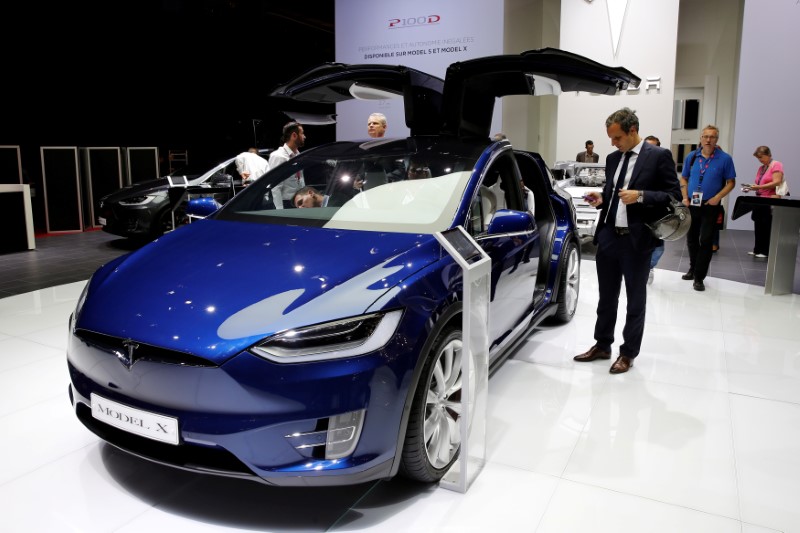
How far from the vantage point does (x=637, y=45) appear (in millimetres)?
9875

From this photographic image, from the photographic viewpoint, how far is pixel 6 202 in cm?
788

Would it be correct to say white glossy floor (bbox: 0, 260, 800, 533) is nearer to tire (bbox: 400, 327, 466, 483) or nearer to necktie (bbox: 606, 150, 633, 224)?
tire (bbox: 400, 327, 466, 483)

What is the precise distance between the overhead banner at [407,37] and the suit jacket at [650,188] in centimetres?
517

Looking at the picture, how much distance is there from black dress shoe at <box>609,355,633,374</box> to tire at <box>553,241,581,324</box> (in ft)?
2.42

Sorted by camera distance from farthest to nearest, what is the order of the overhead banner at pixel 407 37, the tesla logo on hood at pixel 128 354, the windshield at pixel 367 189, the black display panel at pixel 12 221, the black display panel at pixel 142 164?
the black display panel at pixel 142 164, the overhead banner at pixel 407 37, the black display panel at pixel 12 221, the windshield at pixel 367 189, the tesla logo on hood at pixel 128 354

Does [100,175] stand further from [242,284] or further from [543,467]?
[543,467]

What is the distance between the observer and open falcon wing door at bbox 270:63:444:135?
4148 millimetres

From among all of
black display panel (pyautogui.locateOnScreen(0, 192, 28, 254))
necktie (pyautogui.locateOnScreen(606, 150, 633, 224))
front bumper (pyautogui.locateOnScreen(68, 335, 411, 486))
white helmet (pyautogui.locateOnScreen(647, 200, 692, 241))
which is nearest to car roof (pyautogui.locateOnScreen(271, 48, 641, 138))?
necktie (pyautogui.locateOnScreen(606, 150, 633, 224))

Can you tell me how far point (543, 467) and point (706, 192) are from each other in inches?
182

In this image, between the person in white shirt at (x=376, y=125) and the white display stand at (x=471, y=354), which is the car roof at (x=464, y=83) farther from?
the white display stand at (x=471, y=354)

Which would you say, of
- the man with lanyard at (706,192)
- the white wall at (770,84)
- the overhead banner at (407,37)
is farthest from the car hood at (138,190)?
the white wall at (770,84)

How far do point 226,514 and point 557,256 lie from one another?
9.10 feet

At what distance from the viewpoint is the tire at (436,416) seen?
7.04 ft

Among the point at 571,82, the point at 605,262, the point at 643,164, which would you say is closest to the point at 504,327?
the point at 605,262
